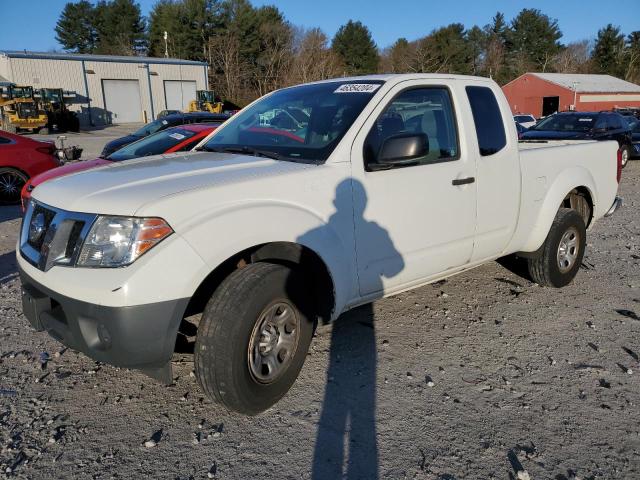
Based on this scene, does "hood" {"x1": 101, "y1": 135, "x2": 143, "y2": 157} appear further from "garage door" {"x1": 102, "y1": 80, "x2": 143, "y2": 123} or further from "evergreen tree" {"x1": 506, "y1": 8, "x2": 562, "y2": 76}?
"evergreen tree" {"x1": 506, "y1": 8, "x2": 562, "y2": 76}

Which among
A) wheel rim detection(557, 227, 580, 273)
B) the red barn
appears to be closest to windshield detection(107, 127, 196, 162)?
wheel rim detection(557, 227, 580, 273)

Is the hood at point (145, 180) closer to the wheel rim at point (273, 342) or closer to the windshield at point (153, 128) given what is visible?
the wheel rim at point (273, 342)

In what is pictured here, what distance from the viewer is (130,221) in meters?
2.49

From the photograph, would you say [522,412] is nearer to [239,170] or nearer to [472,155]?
[472,155]

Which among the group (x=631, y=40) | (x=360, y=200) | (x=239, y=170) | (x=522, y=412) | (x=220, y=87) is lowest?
(x=522, y=412)

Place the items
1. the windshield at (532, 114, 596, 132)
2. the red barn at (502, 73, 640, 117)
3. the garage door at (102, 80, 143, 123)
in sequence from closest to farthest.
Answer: the windshield at (532, 114, 596, 132) → the garage door at (102, 80, 143, 123) → the red barn at (502, 73, 640, 117)

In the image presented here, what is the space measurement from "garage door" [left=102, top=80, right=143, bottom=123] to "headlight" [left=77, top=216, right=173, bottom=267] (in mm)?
48604

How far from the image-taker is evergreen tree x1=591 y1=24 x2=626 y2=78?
7462 centimetres

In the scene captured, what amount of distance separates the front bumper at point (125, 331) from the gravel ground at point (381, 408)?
1.77 ft

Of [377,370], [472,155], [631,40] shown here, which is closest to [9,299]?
[377,370]

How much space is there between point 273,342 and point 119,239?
1.05 metres

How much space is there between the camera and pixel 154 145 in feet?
25.3

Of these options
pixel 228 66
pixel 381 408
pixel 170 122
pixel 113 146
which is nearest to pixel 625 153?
pixel 170 122

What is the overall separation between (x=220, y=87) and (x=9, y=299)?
56684 millimetres
